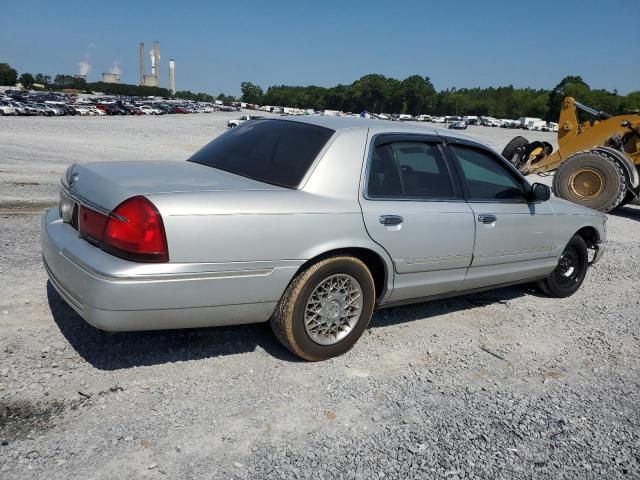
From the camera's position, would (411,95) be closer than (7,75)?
No

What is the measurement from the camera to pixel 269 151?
394 centimetres

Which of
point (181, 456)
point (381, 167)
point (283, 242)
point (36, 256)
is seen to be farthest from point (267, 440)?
point (36, 256)

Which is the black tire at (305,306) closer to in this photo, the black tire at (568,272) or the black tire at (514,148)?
the black tire at (568,272)

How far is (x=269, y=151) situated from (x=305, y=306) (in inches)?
46.7

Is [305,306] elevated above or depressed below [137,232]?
below

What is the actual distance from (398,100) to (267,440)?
163m

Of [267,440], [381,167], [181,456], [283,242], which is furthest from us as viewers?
[381,167]

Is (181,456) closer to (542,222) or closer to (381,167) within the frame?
(381,167)

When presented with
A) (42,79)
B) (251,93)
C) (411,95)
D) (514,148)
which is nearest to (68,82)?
(42,79)

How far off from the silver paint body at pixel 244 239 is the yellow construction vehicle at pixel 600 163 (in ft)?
26.7

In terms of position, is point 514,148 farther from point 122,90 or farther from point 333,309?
point 122,90

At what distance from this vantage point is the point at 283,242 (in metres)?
3.26

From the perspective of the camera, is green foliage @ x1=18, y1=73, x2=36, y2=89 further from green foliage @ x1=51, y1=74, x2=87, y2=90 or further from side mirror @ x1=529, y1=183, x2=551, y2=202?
side mirror @ x1=529, y1=183, x2=551, y2=202

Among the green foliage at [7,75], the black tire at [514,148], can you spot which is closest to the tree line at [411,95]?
the green foliage at [7,75]
